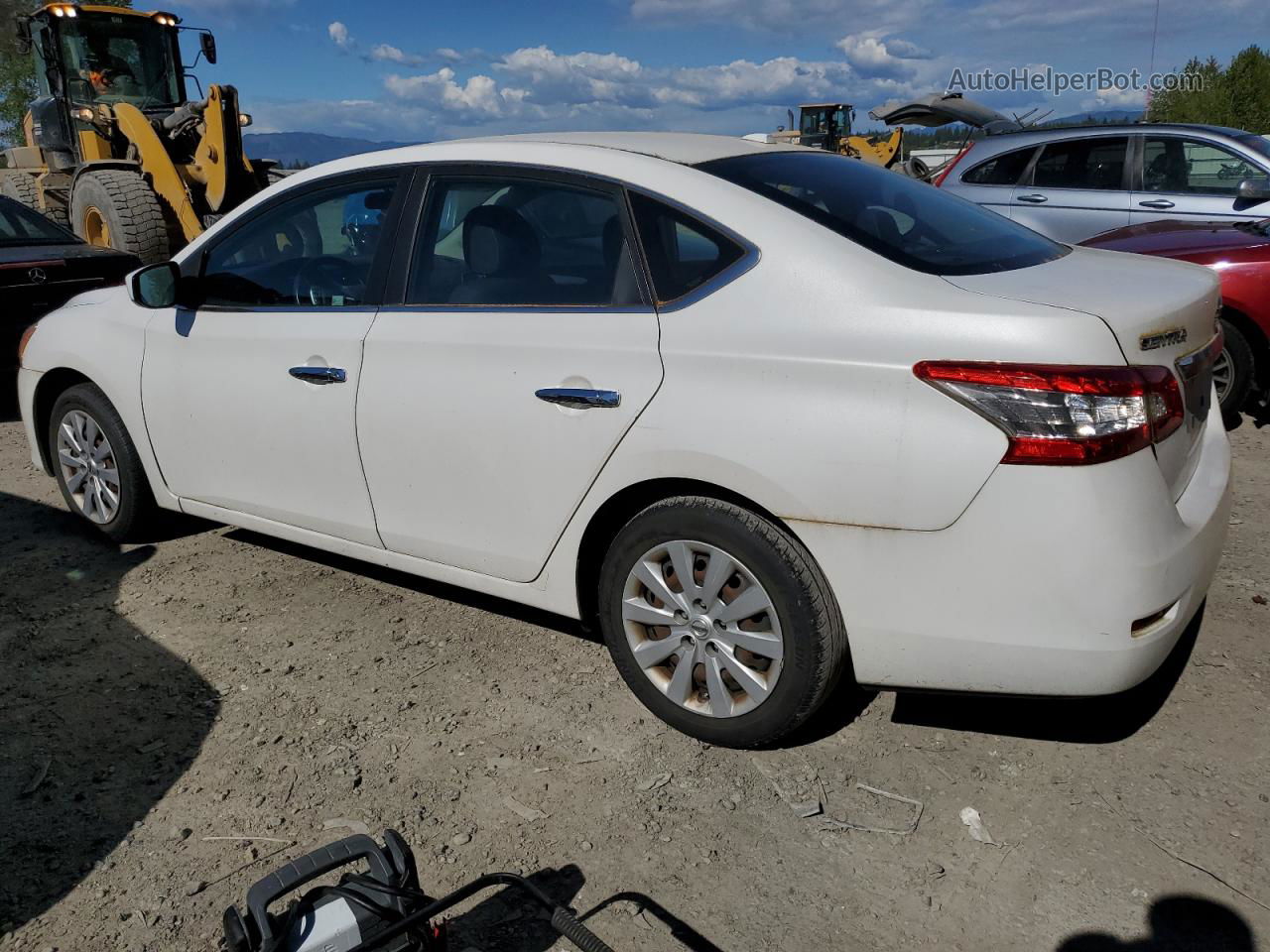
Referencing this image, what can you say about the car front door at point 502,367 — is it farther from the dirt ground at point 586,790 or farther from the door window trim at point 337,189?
the dirt ground at point 586,790

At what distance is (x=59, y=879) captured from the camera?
8.39 feet

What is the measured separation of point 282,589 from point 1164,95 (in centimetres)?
5421

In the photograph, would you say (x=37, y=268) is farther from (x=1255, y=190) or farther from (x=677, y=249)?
(x=1255, y=190)

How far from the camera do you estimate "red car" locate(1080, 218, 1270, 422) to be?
18.6 feet

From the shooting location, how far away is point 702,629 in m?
2.91

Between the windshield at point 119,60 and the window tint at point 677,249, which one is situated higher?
the windshield at point 119,60

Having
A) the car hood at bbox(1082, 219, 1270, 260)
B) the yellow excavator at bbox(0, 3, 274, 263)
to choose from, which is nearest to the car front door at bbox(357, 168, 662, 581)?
the car hood at bbox(1082, 219, 1270, 260)

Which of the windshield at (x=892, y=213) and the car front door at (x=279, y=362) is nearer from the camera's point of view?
the windshield at (x=892, y=213)

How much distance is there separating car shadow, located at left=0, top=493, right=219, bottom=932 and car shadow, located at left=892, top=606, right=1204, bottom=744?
2.22 metres

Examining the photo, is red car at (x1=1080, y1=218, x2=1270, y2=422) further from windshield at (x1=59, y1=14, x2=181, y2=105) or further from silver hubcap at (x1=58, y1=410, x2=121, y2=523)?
windshield at (x1=59, y1=14, x2=181, y2=105)

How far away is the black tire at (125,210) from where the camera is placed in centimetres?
1041

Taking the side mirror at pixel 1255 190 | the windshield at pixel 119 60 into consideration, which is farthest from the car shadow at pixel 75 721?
the windshield at pixel 119 60

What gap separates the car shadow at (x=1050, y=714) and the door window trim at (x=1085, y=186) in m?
5.55

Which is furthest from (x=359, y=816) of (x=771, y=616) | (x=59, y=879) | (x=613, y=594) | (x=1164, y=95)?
(x=1164, y=95)
